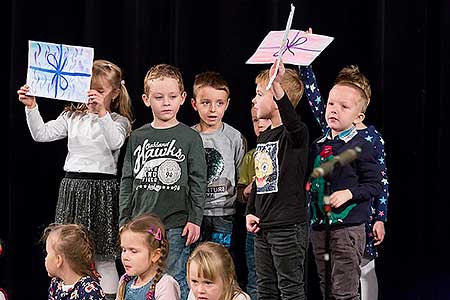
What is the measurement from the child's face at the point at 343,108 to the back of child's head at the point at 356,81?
0.04m

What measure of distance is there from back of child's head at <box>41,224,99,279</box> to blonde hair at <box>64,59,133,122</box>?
0.69m

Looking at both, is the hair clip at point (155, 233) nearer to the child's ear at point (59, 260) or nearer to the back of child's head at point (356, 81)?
the child's ear at point (59, 260)

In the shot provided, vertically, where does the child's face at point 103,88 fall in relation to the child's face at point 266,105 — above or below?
above

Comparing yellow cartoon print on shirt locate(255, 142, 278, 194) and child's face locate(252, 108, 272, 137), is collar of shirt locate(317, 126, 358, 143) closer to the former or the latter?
yellow cartoon print on shirt locate(255, 142, 278, 194)

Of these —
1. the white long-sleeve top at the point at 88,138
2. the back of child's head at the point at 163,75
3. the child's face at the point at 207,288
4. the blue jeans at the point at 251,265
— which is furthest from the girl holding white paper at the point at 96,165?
the child's face at the point at 207,288

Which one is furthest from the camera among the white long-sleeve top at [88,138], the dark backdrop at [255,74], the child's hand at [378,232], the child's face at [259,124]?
the dark backdrop at [255,74]

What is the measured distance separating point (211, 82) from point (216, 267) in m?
0.96

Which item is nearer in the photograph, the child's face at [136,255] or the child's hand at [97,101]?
the child's face at [136,255]

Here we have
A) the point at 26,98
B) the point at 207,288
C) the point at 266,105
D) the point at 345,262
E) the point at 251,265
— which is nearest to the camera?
the point at 207,288

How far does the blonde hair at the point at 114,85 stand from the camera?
154 inches

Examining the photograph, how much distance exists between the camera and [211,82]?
3916 millimetres

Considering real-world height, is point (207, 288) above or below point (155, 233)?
below

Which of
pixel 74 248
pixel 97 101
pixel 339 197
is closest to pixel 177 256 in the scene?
pixel 74 248

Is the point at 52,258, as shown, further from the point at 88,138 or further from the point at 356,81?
the point at 356,81
